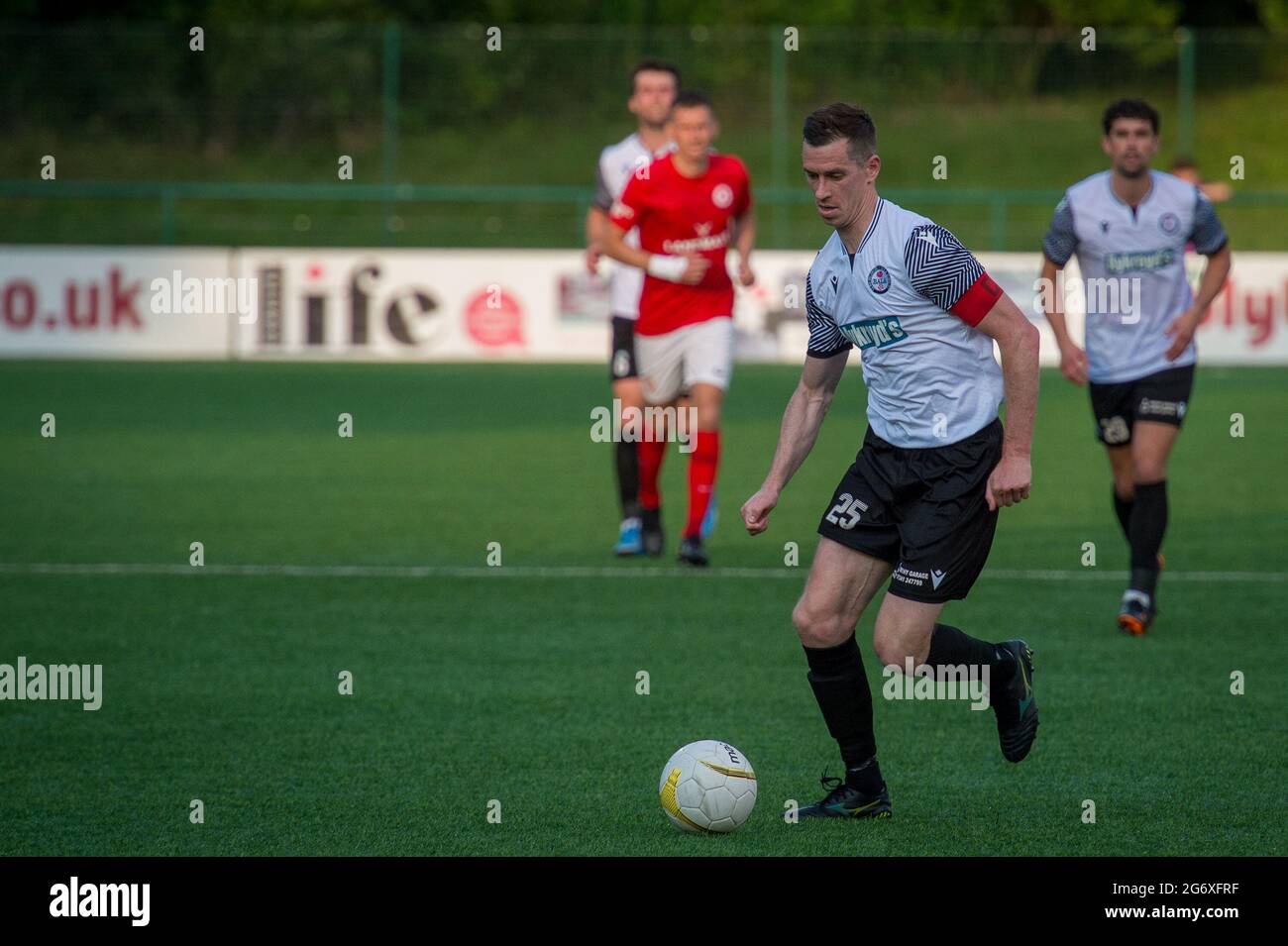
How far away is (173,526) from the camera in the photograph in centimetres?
1082

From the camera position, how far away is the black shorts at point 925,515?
5.04 metres

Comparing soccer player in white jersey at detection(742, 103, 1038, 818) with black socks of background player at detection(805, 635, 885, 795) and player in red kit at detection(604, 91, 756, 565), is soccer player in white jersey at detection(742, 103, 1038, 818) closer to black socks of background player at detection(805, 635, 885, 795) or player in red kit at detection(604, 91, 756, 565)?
black socks of background player at detection(805, 635, 885, 795)

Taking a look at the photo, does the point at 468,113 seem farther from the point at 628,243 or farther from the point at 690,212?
the point at 690,212

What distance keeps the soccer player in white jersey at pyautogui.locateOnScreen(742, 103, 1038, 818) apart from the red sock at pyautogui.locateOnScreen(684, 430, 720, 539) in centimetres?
441

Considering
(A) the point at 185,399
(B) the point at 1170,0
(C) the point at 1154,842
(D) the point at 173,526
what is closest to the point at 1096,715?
(C) the point at 1154,842

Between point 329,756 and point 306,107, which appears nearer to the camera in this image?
point 329,756

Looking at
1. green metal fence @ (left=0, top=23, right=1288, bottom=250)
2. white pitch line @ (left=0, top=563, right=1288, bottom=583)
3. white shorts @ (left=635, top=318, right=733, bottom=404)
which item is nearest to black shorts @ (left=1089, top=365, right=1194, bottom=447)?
white pitch line @ (left=0, top=563, right=1288, bottom=583)

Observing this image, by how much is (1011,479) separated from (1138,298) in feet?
11.6

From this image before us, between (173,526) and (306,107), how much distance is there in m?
18.4

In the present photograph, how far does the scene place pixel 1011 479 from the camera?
485 centimetres

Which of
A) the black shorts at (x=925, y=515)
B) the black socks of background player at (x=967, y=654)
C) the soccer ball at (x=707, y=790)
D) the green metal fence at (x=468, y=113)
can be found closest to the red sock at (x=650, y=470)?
the black socks of background player at (x=967, y=654)

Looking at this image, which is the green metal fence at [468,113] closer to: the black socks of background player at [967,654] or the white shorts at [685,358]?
the white shorts at [685,358]

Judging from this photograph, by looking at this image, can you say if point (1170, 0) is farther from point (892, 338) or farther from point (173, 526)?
point (892, 338)

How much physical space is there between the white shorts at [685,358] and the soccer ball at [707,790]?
482 cm
